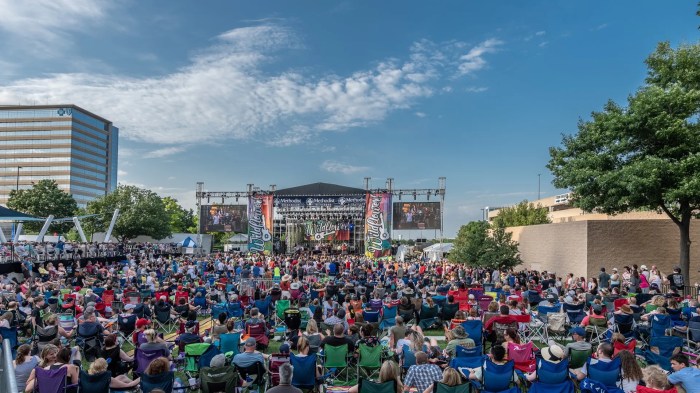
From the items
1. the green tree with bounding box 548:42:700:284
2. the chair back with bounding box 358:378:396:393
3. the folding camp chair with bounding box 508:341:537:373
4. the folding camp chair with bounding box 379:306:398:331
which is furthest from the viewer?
the green tree with bounding box 548:42:700:284

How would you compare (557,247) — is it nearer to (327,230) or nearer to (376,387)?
(376,387)

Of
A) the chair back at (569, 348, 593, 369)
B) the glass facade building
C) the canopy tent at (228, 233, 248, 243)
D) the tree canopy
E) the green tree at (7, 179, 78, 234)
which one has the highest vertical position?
the glass facade building

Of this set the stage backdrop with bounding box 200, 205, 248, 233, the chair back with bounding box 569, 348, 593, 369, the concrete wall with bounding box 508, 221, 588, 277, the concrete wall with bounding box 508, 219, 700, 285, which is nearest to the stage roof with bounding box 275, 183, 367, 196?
the stage backdrop with bounding box 200, 205, 248, 233

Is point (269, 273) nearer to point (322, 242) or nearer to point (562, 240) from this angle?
point (562, 240)

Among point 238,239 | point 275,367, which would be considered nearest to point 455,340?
point 275,367

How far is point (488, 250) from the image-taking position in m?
23.0

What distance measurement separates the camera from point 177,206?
7844 cm

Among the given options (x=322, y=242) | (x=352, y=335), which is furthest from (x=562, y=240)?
(x=322, y=242)

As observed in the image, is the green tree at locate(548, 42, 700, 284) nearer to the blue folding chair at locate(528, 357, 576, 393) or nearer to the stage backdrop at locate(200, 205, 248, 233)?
the blue folding chair at locate(528, 357, 576, 393)

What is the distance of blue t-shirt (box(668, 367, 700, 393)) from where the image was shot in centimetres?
502

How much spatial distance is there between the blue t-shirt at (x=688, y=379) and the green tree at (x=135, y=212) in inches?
1924

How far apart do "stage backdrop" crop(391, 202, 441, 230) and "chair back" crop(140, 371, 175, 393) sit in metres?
30.1

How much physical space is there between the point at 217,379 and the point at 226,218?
1303 inches

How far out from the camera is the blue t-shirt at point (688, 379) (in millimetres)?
5020
